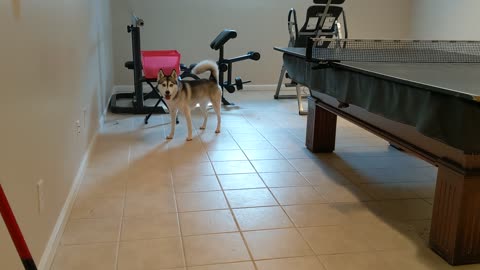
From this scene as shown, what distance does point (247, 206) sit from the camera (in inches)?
108

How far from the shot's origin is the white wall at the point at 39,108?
1.56 metres

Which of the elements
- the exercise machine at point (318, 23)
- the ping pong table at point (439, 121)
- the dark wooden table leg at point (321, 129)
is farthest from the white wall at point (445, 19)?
the ping pong table at point (439, 121)

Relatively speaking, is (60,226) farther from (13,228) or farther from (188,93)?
(188,93)

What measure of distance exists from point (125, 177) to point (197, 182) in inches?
20.5

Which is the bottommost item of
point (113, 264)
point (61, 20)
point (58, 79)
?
point (113, 264)

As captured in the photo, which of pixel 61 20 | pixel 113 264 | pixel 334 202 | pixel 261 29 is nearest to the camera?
pixel 113 264

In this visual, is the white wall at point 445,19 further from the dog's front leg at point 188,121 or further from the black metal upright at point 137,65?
the black metal upright at point 137,65

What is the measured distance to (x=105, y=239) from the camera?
2.31 m

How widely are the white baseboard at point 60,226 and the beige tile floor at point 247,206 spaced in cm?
4

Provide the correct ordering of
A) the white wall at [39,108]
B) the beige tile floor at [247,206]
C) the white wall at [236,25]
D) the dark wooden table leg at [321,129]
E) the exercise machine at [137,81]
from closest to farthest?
the white wall at [39,108], the beige tile floor at [247,206], the dark wooden table leg at [321,129], the exercise machine at [137,81], the white wall at [236,25]

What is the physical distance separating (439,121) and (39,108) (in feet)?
5.54

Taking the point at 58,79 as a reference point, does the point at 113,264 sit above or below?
below

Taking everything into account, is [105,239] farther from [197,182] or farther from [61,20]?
[61,20]

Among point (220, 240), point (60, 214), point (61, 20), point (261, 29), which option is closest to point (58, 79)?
point (61, 20)
